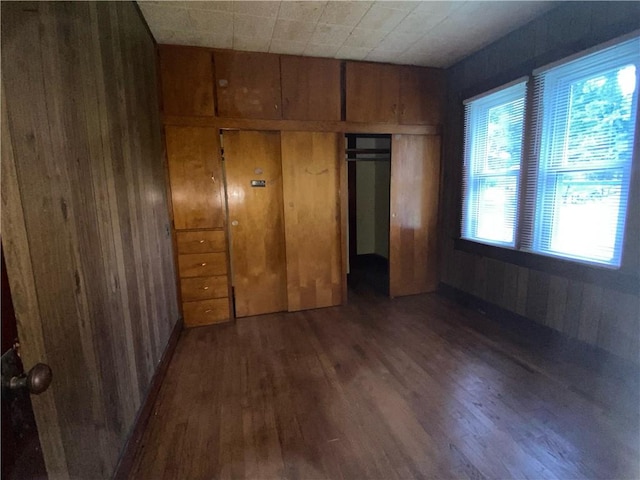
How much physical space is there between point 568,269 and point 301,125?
270 cm

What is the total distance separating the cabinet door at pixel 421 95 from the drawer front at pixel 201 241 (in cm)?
244

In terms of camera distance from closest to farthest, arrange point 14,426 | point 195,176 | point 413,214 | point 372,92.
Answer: point 14,426 < point 195,176 < point 372,92 < point 413,214

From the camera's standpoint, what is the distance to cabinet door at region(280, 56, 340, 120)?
2928 mm

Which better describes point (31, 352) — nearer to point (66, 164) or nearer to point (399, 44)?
point (66, 164)

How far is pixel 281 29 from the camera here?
243 cm

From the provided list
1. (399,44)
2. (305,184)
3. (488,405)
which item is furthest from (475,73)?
(488,405)

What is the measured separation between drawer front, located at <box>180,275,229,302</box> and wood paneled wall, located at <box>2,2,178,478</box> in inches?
37.2

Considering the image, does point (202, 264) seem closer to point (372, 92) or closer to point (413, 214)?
point (413, 214)

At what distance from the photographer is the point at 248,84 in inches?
112

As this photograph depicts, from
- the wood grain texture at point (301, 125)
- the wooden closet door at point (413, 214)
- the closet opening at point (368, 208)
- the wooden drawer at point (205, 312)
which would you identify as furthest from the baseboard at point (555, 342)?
the wooden drawer at point (205, 312)

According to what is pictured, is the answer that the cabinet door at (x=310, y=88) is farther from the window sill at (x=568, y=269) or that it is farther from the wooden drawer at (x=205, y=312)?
the window sill at (x=568, y=269)

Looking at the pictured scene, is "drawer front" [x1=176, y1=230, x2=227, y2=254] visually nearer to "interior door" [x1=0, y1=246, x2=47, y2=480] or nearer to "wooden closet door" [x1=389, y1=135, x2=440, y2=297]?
"wooden closet door" [x1=389, y1=135, x2=440, y2=297]

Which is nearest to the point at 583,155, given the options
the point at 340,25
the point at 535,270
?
the point at 535,270

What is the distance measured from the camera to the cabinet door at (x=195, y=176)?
2.74 m
